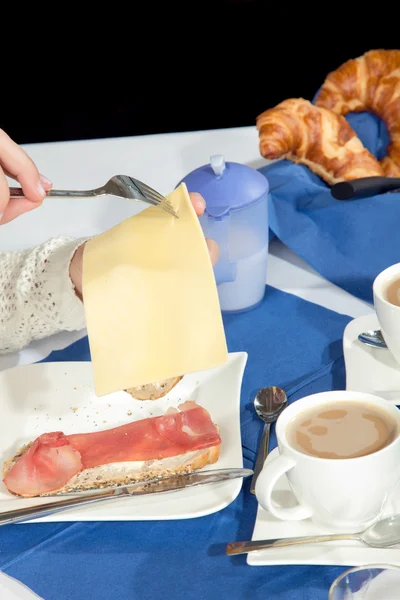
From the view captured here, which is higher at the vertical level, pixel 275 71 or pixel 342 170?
pixel 342 170

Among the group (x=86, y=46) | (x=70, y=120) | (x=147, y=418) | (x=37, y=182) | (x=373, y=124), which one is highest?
(x=37, y=182)

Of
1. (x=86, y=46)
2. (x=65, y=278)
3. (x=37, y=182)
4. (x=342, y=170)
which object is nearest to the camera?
(x=37, y=182)

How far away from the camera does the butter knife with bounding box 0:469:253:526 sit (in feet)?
2.54

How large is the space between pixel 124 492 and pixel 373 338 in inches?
15.5

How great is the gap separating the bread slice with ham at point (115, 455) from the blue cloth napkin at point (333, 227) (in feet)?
1.38

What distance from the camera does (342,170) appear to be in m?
1.32

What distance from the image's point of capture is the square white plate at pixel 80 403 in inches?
34.8

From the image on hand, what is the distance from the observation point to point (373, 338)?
3.28 ft

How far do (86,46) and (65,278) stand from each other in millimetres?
3189

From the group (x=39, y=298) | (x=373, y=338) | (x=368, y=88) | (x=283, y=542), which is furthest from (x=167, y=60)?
(x=283, y=542)

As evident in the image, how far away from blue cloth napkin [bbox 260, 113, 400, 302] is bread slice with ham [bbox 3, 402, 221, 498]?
1.38ft

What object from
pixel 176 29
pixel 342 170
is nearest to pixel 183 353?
pixel 342 170

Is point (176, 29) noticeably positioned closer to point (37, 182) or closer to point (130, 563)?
point (37, 182)

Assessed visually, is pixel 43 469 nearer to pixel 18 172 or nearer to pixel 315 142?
pixel 18 172
